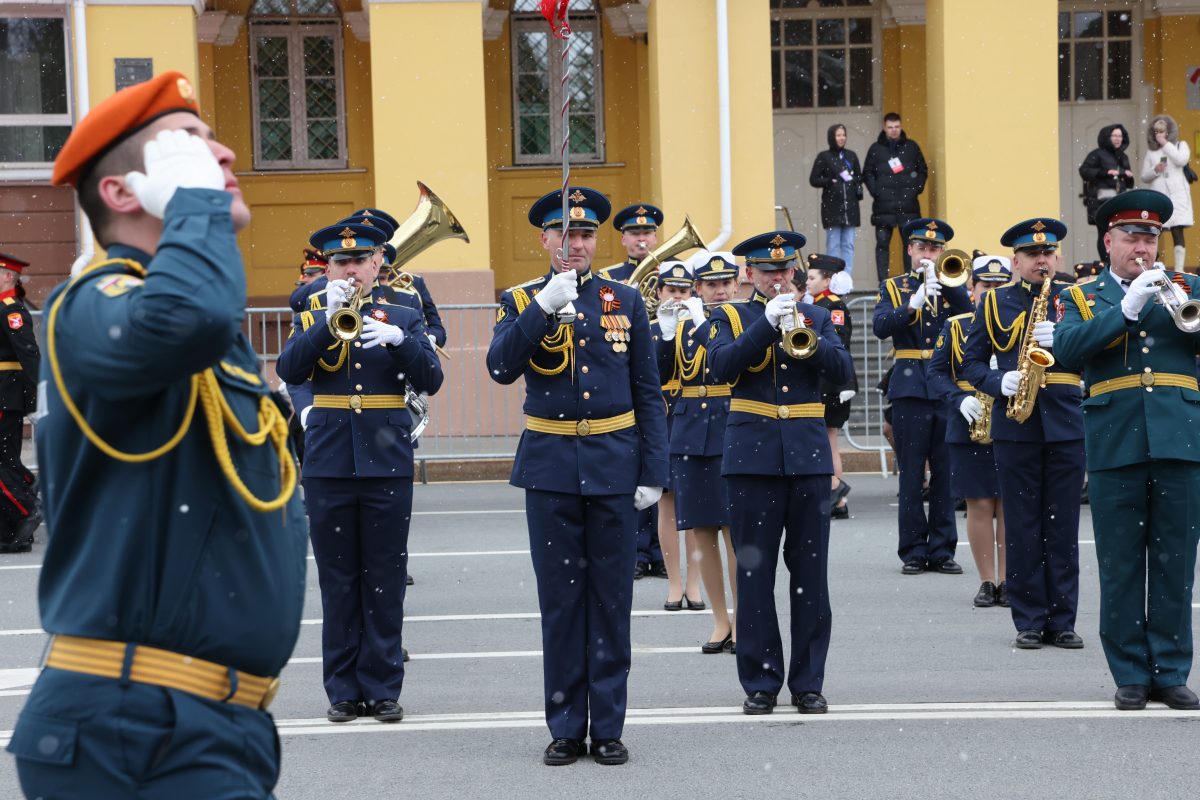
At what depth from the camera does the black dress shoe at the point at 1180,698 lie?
23.6ft

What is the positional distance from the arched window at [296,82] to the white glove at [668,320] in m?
14.3

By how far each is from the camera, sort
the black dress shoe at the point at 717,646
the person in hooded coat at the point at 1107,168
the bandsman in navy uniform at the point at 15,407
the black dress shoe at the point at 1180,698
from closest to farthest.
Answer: the black dress shoe at the point at 1180,698 < the black dress shoe at the point at 717,646 < the bandsman in navy uniform at the point at 15,407 < the person in hooded coat at the point at 1107,168

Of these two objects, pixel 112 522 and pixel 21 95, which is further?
pixel 21 95

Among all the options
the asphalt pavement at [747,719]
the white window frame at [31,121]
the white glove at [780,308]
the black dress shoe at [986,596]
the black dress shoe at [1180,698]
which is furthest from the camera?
the white window frame at [31,121]

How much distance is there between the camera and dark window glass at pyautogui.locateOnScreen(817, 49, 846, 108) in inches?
941

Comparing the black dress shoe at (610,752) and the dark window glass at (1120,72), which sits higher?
the dark window glass at (1120,72)

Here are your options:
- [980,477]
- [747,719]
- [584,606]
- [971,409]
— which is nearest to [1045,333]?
[971,409]

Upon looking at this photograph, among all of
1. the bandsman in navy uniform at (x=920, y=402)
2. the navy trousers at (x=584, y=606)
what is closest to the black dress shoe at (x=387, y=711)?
the navy trousers at (x=584, y=606)

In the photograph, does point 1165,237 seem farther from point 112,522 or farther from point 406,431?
point 112,522

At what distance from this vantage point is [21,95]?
21.1m

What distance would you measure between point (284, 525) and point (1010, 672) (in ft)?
18.4

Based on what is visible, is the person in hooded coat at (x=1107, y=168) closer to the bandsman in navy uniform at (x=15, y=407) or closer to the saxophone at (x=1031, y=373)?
the saxophone at (x=1031, y=373)

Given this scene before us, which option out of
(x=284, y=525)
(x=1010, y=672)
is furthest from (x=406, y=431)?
(x=284, y=525)

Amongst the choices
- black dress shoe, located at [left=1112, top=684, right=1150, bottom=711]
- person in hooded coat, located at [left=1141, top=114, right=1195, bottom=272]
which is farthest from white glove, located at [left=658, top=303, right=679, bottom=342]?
person in hooded coat, located at [left=1141, top=114, right=1195, bottom=272]
